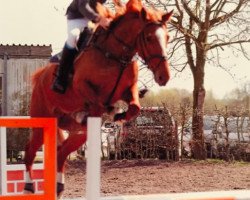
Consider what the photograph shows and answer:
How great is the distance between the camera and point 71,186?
29.4ft

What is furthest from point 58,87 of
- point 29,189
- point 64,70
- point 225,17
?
point 225,17

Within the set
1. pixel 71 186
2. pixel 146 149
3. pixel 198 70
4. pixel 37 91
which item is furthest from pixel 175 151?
pixel 37 91

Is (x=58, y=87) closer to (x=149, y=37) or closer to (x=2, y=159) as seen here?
(x=149, y=37)

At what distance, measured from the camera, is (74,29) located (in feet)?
13.1

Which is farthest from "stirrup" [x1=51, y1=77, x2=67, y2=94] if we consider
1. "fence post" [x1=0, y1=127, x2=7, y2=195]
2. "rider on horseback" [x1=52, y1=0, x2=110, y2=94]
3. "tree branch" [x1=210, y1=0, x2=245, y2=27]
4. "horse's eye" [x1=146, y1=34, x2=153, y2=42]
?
"tree branch" [x1=210, y1=0, x2=245, y2=27]

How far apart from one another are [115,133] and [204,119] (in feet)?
8.57

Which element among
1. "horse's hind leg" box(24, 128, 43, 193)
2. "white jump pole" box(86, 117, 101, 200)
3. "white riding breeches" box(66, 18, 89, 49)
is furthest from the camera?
"horse's hind leg" box(24, 128, 43, 193)

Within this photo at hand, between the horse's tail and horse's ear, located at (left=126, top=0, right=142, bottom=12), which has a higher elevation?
horse's ear, located at (left=126, top=0, right=142, bottom=12)

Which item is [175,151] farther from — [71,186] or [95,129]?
[95,129]

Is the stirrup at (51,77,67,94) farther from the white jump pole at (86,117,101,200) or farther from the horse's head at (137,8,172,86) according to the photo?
the white jump pole at (86,117,101,200)

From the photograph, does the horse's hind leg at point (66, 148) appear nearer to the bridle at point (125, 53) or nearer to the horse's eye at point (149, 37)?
the bridle at point (125, 53)

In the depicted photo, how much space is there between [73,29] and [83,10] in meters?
0.34

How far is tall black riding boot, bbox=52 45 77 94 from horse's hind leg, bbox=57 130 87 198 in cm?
39

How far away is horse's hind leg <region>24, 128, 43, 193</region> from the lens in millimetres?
4207
